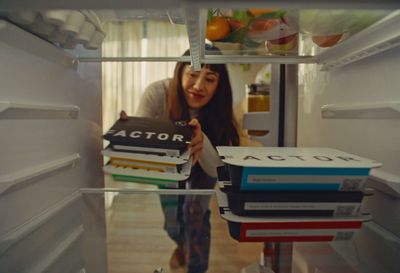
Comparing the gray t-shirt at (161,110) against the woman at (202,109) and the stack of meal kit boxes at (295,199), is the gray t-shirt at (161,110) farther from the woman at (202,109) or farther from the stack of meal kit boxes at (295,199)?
the stack of meal kit boxes at (295,199)

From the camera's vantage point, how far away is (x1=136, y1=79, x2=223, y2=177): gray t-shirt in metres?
1.31

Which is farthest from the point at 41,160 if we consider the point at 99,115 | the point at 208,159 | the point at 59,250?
the point at 208,159

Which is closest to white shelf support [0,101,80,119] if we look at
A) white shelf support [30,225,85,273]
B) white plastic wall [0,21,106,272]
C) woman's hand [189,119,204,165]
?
white plastic wall [0,21,106,272]

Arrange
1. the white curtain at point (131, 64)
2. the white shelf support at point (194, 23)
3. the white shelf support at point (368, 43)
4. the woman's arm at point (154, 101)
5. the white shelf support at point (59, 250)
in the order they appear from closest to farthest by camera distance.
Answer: the white shelf support at point (194, 23) → the white shelf support at point (368, 43) → the white shelf support at point (59, 250) → the woman's arm at point (154, 101) → the white curtain at point (131, 64)

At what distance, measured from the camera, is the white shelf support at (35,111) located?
60cm

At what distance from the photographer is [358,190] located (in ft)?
2.08

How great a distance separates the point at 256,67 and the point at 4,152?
1.01 metres

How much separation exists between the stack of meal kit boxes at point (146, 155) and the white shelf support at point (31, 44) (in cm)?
29

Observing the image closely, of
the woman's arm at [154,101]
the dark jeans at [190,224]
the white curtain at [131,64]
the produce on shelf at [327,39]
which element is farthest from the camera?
the white curtain at [131,64]

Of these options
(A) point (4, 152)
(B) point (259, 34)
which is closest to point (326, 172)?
(B) point (259, 34)

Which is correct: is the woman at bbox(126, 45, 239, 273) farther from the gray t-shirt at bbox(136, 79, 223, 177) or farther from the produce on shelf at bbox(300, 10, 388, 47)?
the produce on shelf at bbox(300, 10, 388, 47)

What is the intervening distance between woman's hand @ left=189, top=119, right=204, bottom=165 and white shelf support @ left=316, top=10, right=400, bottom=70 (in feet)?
1.76

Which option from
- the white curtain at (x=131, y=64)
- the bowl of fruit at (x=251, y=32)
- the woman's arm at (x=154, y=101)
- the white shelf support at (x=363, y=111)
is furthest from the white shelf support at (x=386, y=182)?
the white curtain at (x=131, y=64)

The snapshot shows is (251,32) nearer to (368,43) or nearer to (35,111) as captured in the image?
(368,43)
